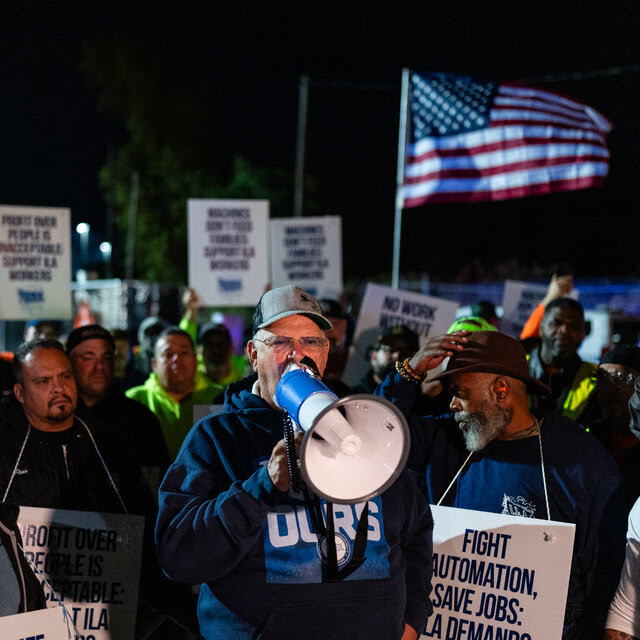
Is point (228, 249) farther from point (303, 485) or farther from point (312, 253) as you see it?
point (303, 485)

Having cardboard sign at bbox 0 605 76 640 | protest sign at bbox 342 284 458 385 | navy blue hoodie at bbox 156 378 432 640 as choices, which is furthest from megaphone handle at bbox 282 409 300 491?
protest sign at bbox 342 284 458 385

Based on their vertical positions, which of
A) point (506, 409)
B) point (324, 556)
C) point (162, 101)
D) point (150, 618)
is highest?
point (162, 101)

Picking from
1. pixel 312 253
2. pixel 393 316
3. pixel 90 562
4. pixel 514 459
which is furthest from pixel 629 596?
pixel 312 253

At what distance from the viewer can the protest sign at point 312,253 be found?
993cm

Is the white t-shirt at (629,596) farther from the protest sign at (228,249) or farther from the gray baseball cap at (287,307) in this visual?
the protest sign at (228,249)

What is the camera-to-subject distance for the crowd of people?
2328 millimetres

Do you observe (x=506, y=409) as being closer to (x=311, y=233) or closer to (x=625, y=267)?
(x=311, y=233)

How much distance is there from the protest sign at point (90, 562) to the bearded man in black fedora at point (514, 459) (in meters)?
1.30

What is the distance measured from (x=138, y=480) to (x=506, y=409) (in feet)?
5.59

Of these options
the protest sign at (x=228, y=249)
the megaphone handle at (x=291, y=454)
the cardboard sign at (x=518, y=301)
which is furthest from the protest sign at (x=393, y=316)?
the megaphone handle at (x=291, y=454)

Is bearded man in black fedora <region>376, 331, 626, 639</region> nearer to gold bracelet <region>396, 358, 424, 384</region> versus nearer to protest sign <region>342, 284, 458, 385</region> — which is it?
gold bracelet <region>396, 358, 424, 384</region>

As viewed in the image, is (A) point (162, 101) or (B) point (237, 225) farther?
(A) point (162, 101)

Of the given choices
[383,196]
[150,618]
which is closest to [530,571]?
[150,618]

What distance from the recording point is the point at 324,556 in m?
2.36
